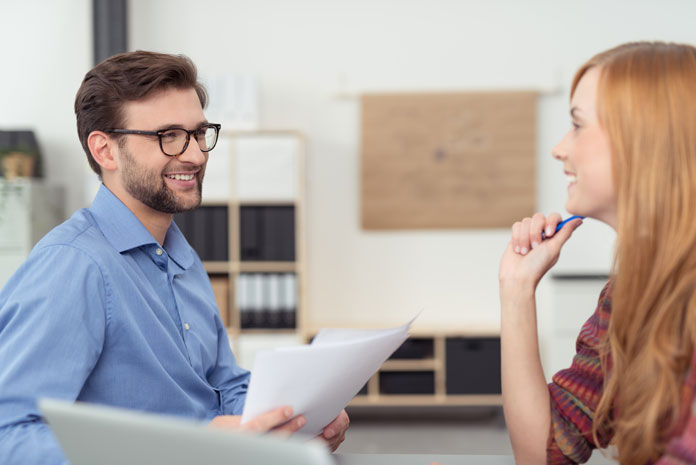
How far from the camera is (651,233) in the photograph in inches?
39.0

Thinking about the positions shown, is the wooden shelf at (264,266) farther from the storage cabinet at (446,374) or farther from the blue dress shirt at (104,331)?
the blue dress shirt at (104,331)

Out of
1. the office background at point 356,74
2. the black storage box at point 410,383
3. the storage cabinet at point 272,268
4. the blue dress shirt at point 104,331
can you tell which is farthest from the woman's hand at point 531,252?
the office background at point 356,74

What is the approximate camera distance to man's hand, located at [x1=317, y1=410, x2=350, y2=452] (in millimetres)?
1361

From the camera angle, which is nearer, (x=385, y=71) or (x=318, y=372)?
(x=318, y=372)

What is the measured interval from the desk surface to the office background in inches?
123

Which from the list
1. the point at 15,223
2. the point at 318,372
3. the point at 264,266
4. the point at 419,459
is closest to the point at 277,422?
the point at 318,372

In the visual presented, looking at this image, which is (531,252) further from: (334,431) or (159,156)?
(159,156)

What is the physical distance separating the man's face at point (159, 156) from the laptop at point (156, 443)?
81cm

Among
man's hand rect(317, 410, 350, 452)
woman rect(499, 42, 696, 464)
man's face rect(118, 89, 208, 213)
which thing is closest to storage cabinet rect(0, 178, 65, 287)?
man's face rect(118, 89, 208, 213)

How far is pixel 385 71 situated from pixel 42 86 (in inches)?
91.3

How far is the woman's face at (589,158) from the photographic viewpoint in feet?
3.47

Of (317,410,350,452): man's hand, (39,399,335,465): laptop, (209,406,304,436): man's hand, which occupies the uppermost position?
(39,399,335,465): laptop

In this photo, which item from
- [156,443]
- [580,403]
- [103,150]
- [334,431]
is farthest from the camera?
[103,150]

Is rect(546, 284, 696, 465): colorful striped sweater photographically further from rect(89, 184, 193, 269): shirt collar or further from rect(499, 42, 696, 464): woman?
rect(89, 184, 193, 269): shirt collar
